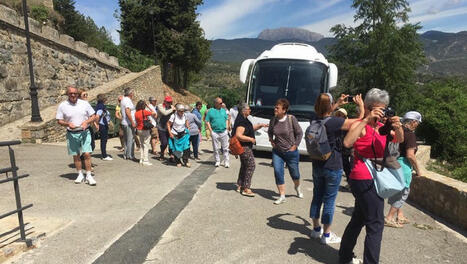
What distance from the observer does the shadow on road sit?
3.65 metres

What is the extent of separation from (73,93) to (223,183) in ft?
10.9

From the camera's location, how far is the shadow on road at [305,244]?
365cm

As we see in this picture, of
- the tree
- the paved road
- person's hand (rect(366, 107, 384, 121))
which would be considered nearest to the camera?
person's hand (rect(366, 107, 384, 121))

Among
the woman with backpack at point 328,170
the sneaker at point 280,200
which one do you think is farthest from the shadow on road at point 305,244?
the sneaker at point 280,200

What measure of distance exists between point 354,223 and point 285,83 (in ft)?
24.2

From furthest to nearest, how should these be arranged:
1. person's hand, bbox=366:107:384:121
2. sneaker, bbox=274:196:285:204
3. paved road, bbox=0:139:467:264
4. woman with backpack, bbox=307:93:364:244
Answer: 1. sneaker, bbox=274:196:285:204
2. woman with backpack, bbox=307:93:364:244
3. paved road, bbox=0:139:467:264
4. person's hand, bbox=366:107:384:121

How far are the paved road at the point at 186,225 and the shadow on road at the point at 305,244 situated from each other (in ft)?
0.04

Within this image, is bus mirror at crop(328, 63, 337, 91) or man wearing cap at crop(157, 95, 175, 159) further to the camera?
bus mirror at crop(328, 63, 337, 91)

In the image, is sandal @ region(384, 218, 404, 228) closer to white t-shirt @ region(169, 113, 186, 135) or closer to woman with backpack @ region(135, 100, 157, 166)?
white t-shirt @ region(169, 113, 186, 135)

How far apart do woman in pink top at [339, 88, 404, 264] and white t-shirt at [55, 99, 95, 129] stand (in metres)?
4.83

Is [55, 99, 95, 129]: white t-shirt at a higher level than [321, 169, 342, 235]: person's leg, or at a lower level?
higher

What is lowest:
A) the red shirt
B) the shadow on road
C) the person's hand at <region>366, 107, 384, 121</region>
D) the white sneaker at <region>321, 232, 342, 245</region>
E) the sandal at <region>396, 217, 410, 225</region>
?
the sandal at <region>396, 217, 410, 225</region>

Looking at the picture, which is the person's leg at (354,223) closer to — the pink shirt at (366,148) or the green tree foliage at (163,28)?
the pink shirt at (366,148)

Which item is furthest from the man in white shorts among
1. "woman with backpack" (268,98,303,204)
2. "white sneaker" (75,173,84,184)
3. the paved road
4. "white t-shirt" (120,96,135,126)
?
"woman with backpack" (268,98,303,204)
